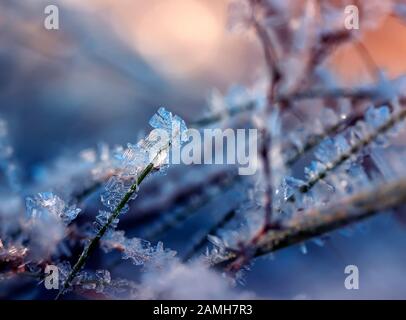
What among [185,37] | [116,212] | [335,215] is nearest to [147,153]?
[116,212]

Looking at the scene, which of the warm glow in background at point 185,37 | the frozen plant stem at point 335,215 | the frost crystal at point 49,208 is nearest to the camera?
the frozen plant stem at point 335,215

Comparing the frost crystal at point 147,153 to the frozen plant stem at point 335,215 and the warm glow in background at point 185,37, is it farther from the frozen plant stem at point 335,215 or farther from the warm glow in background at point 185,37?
the warm glow in background at point 185,37

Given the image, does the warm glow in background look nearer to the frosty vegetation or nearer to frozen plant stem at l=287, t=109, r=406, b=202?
the frosty vegetation

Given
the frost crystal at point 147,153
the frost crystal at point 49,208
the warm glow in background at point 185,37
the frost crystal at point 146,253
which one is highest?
the warm glow in background at point 185,37

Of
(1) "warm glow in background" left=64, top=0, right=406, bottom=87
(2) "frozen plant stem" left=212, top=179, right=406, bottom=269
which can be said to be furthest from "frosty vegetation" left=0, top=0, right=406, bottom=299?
(1) "warm glow in background" left=64, top=0, right=406, bottom=87

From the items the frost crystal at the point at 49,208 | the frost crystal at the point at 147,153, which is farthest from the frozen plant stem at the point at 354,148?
the frost crystal at the point at 49,208

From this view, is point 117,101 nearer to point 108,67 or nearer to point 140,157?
point 108,67

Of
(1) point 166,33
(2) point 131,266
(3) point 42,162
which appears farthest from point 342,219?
(1) point 166,33

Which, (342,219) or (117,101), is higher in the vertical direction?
(117,101)
